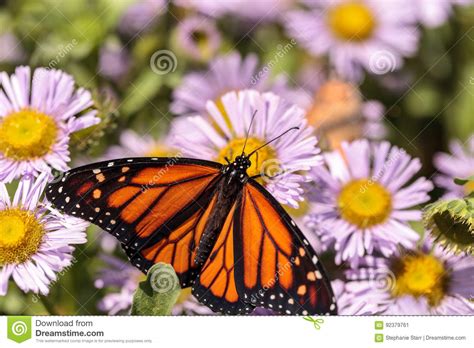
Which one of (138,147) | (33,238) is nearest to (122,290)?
(33,238)

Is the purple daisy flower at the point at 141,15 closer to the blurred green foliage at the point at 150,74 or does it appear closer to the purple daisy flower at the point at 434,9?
the blurred green foliage at the point at 150,74

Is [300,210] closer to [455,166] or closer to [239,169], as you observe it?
[239,169]

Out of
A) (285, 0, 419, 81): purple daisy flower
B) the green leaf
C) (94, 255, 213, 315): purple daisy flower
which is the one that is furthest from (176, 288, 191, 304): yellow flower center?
(285, 0, 419, 81): purple daisy flower

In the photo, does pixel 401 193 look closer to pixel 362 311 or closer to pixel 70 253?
pixel 362 311

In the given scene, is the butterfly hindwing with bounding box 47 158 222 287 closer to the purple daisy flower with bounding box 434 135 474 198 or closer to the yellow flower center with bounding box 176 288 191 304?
the yellow flower center with bounding box 176 288 191 304

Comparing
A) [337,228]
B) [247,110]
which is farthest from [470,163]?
[247,110]
